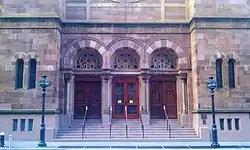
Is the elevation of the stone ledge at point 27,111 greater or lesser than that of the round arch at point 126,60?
lesser

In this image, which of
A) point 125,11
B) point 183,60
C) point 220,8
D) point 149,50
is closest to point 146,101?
point 149,50

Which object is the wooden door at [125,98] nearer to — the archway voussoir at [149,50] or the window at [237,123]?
the archway voussoir at [149,50]

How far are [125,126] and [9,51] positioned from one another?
806 centimetres

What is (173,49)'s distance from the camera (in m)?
20.7

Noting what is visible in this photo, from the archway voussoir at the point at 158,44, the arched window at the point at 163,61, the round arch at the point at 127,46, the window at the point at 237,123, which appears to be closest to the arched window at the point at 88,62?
the round arch at the point at 127,46

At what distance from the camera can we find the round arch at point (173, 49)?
2058cm

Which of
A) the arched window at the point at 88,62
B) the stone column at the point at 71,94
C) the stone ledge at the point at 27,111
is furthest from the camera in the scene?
Answer: the arched window at the point at 88,62

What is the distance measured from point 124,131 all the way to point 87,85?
406 cm

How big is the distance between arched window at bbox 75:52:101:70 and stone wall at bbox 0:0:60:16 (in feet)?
10.5

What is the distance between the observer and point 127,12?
21.4 meters

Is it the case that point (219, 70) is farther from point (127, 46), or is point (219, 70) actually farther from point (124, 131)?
point (124, 131)

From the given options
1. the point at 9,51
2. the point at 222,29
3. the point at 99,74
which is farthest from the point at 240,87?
the point at 9,51

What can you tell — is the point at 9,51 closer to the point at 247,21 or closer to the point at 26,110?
the point at 26,110

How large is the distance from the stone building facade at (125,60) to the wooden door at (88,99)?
0.21ft
